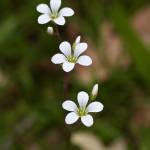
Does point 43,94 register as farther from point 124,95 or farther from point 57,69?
point 124,95

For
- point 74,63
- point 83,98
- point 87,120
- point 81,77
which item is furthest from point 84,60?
point 81,77

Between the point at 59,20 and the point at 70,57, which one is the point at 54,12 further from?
the point at 70,57

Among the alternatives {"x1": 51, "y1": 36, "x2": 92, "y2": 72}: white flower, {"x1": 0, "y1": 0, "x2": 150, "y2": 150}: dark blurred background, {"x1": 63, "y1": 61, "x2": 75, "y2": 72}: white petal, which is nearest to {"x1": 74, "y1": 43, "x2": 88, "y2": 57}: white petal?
{"x1": 51, "y1": 36, "x2": 92, "y2": 72}: white flower

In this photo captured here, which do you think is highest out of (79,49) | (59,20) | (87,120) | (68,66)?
(59,20)

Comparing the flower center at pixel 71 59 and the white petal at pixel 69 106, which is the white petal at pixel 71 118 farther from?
the flower center at pixel 71 59

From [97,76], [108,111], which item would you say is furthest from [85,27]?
[108,111]

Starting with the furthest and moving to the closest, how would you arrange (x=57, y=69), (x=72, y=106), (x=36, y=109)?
1. (x=57, y=69)
2. (x=36, y=109)
3. (x=72, y=106)

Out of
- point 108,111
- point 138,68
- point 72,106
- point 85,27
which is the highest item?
point 85,27

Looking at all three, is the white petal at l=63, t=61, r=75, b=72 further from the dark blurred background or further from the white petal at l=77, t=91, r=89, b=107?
the dark blurred background
